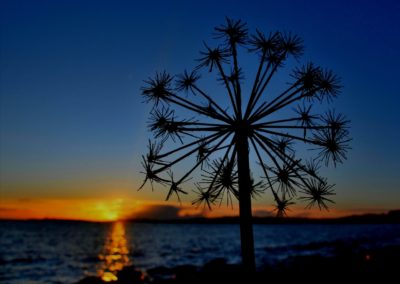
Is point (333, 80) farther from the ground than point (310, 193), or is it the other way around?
point (333, 80)

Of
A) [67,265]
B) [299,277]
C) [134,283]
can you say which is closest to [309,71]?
[299,277]

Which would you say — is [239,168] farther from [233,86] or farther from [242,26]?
[242,26]

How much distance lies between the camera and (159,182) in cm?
716

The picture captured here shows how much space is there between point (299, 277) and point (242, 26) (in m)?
26.7

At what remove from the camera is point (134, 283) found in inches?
1406

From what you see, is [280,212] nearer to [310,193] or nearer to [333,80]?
[310,193]

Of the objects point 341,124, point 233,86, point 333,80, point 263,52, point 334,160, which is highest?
point 263,52

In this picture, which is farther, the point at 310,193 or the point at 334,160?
the point at 334,160

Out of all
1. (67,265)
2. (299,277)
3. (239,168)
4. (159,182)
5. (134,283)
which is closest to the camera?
(239,168)

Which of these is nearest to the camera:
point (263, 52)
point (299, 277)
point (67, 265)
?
point (263, 52)

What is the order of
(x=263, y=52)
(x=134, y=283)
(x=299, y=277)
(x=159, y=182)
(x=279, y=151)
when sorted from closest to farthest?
(x=279, y=151)
(x=159, y=182)
(x=263, y=52)
(x=299, y=277)
(x=134, y=283)

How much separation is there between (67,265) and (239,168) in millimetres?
64515

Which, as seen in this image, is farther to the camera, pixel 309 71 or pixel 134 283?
pixel 134 283

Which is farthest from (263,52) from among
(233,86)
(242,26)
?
(233,86)
